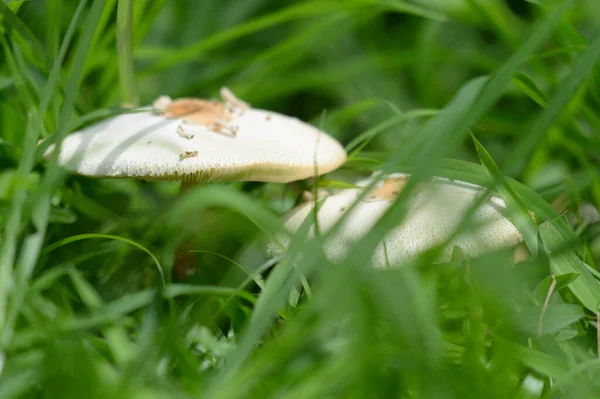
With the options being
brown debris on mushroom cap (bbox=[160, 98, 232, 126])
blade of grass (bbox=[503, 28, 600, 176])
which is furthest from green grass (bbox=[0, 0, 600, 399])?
brown debris on mushroom cap (bbox=[160, 98, 232, 126])

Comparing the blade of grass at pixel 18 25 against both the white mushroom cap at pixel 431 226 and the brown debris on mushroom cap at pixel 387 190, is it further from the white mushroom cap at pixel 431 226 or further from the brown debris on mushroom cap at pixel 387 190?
the brown debris on mushroom cap at pixel 387 190

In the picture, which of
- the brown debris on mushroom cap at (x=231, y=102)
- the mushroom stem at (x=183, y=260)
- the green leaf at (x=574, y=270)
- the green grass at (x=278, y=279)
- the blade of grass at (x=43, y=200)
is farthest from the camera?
the brown debris on mushroom cap at (x=231, y=102)

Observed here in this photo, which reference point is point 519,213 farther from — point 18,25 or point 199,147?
point 18,25

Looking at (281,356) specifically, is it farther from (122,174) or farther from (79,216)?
(79,216)

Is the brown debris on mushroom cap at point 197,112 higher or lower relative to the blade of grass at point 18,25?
lower

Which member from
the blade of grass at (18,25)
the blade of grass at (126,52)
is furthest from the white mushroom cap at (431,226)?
the blade of grass at (18,25)

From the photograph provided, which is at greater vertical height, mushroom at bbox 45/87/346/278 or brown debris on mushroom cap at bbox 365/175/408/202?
mushroom at bbox 45/87/346/278

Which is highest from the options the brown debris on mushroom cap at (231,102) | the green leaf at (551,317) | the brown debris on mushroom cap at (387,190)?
the brown debris on mushroom cap at (231,102)

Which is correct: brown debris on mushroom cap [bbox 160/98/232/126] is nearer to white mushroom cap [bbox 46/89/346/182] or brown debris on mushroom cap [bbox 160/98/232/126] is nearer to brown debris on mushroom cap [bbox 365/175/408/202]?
white mushroom cap [bbox 46/89/346/182]

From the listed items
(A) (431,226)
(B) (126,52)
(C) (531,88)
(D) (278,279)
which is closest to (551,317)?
(A) (431,226)
